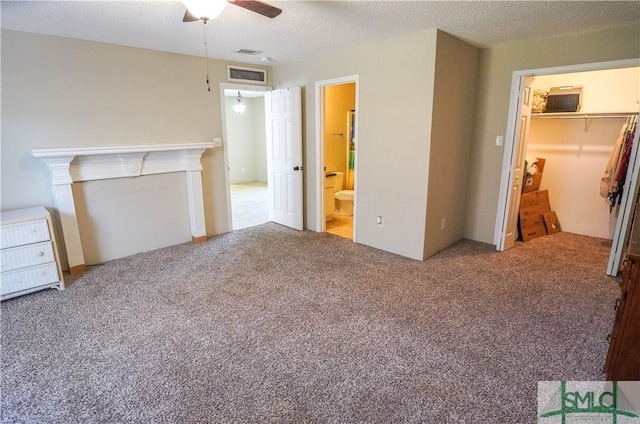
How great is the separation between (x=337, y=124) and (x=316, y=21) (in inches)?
120

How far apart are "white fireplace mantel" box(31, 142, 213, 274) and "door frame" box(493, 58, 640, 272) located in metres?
3.54

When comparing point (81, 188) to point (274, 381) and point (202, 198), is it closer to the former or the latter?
point (202, 198)

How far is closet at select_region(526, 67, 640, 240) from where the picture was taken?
4105 millimetres

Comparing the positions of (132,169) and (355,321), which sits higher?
(132,169)

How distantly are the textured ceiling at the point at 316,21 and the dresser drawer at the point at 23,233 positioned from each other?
1675 mm

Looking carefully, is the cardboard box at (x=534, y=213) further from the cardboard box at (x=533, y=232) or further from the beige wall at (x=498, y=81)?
the beige wall at (x=498, y=81)

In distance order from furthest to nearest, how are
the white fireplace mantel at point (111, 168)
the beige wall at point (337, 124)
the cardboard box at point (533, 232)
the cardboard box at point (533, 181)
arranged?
the beige wall at point (337, 124) → the cardboard box at point (533, 181) → the cardboard box at point (533, 232) → the white fireplace mantel at point (111, 168)

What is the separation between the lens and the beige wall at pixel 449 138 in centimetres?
337

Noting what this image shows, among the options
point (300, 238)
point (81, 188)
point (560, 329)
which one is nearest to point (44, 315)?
point (81, 188)

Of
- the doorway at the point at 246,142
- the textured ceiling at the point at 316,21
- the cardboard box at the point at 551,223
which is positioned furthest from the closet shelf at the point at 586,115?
the doorway at the point at 246,142

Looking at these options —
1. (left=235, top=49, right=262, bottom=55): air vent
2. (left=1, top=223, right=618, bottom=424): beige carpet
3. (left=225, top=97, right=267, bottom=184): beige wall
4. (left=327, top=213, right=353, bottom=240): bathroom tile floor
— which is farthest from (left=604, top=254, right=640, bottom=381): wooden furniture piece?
(left=225, top=97, right=267, bottom=184): beige wall

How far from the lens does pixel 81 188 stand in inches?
137

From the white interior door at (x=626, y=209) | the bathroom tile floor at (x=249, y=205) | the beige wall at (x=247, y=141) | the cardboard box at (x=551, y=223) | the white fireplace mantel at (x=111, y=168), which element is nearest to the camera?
the white interior door at (x=626, y=209)

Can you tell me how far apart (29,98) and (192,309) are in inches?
99.1
